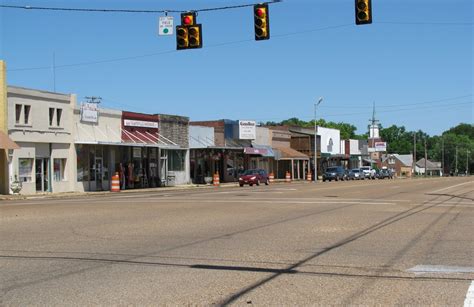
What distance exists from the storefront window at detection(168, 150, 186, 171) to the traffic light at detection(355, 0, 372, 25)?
35.0m

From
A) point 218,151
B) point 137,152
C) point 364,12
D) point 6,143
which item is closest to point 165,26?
point 364,12

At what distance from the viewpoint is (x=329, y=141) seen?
87.2 m

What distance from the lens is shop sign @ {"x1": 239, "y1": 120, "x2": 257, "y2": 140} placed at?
2478 inches

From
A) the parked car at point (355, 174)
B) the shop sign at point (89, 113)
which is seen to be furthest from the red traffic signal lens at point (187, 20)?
the parked car at point (355, 174)

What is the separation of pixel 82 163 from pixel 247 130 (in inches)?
985

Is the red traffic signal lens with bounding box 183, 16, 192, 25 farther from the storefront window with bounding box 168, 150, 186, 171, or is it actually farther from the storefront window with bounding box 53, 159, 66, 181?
the storefront window with bounding box 168, 150, 186, 171

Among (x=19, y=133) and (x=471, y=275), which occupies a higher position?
(x=19, y=133)

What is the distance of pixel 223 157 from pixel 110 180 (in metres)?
17.5

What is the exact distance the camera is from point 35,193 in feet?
123

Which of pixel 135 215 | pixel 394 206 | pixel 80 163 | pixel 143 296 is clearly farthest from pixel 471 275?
pixel 80 163

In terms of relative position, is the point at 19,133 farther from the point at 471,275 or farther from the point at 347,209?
the point at 471,275

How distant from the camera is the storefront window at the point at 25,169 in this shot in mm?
36781

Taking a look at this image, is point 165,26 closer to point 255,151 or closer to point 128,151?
point 128,151

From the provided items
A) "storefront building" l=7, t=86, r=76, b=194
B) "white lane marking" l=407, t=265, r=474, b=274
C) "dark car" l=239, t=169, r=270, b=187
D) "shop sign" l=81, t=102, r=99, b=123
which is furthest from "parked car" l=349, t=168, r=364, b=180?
"white lane marking" l=407, t=265, r=474, b=274
